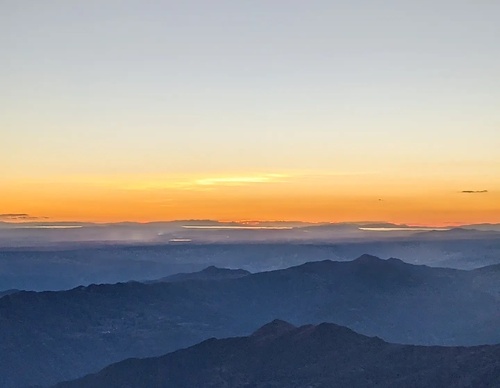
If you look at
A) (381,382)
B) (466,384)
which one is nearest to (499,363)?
(466,384)

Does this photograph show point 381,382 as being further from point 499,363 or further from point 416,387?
point 499,363

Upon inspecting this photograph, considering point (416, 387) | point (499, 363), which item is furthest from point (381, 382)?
point (499, 363)

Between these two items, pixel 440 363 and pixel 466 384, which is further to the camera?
pixel 440 363

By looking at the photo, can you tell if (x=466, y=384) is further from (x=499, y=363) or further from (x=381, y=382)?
(x=381, y=382)

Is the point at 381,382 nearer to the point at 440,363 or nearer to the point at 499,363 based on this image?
the point at 440,363
